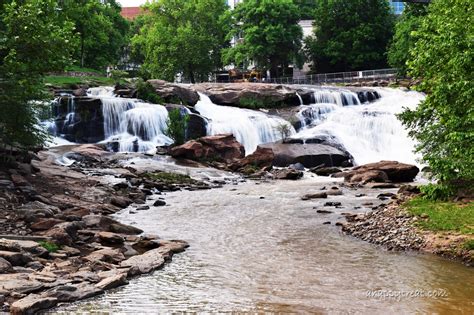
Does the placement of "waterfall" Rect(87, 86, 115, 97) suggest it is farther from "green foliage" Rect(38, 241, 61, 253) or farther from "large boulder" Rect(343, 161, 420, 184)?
"green foliage" Rect(38, 241, 61, 253)

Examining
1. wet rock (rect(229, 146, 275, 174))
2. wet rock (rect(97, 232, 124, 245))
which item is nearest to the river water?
wet rock (rect(97, 232, 124, 245))

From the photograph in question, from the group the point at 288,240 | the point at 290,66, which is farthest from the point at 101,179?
the point at 290,66

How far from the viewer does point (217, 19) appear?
8031cm

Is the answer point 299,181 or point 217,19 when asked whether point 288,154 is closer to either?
point 299,181

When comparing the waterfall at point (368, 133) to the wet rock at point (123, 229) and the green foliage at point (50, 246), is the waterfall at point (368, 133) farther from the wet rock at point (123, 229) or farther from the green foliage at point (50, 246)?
the green foliage at point (50, 246)

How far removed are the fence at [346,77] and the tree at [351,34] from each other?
374 centimetres

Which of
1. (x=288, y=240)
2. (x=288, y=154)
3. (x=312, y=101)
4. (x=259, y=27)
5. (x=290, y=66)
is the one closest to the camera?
(x=288, y=240)

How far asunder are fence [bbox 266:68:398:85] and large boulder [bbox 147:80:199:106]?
27761 millimetres

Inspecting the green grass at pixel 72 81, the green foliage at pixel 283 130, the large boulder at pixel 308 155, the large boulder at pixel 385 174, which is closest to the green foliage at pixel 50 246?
the large boulder at pixel 385 174

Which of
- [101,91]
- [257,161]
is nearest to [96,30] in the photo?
[101,91]

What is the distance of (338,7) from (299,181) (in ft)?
171

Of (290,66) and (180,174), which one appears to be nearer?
(180,174)

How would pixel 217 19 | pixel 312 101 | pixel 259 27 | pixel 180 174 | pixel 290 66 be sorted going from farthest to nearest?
pixel 290 66
pixel 217 19
pixel 259 27
pixel 312 101
pixel 180 174

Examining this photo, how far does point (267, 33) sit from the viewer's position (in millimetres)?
70125
